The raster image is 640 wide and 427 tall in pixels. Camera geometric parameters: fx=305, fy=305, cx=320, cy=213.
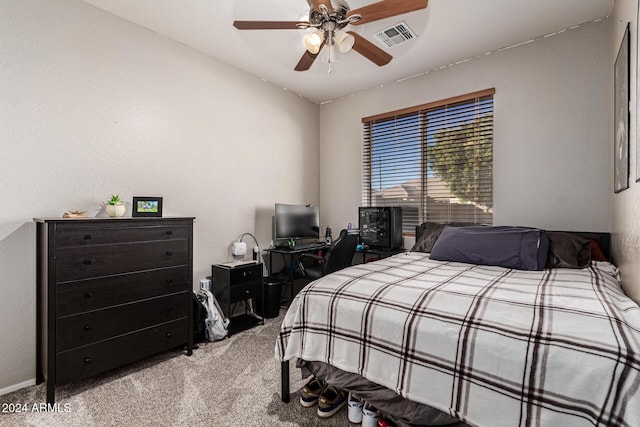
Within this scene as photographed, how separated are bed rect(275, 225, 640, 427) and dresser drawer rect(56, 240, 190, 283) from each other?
3.82 ft

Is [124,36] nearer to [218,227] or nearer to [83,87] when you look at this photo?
[83,87]

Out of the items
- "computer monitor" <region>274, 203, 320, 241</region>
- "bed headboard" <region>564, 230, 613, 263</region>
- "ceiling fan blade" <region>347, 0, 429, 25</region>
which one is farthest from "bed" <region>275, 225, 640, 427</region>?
"computer monitor" <region>274, 203, 320, 241</region>

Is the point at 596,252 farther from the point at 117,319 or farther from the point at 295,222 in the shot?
the point at 117,319

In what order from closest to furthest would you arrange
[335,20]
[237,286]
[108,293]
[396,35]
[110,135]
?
1. [335,20]
2. [108,293]
3. [110,135]
4. [396,35]
5. [237,286]

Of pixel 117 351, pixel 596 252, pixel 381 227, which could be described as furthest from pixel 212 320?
pixel 596 252

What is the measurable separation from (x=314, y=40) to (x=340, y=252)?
190 centimetres

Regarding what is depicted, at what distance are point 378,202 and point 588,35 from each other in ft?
7.94

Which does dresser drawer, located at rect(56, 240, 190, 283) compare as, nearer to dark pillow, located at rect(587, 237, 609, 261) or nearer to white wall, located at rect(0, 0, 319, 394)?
white wall, located at rect(0, 0, 319, 394)

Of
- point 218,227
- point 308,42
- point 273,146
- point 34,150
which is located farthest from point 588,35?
point 34,150

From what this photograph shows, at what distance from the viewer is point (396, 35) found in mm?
2578

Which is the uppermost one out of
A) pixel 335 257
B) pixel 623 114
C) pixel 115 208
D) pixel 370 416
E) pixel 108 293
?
pixel 623 114

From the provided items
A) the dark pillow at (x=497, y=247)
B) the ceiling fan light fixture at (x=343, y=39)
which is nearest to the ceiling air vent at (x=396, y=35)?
the ceiling fan light fixture at (x=343, y=39)

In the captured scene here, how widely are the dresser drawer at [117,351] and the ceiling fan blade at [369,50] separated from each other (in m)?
2.49

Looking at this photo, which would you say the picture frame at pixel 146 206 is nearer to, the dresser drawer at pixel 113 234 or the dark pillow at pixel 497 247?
the dresser drawer at pixel 113 234
